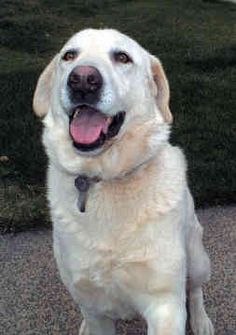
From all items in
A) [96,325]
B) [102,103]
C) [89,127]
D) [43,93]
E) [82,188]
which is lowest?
[96,325]

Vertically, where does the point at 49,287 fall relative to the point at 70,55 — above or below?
below

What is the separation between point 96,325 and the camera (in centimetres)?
376

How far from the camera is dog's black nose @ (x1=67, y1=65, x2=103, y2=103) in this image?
3092mm

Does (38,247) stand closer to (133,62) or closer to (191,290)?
(191,290)

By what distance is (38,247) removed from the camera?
489 cm

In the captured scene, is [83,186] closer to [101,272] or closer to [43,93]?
[101,272]

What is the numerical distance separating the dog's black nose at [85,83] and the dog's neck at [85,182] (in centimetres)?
43

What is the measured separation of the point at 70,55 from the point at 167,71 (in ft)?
17.4

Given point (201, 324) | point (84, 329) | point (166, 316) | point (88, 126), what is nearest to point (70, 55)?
point (88, 126)

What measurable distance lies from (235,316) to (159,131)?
1191 mm

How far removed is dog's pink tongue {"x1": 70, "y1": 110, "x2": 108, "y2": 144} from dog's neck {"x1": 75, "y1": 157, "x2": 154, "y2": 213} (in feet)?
0.88

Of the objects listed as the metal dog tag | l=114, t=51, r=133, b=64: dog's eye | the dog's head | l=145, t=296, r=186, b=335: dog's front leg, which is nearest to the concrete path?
l=145, t=296, r=186, b=335: dog's front leg

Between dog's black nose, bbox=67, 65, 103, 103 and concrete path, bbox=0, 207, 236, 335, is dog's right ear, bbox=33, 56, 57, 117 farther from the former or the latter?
concrete path, bbox=0, 207, 236, 335

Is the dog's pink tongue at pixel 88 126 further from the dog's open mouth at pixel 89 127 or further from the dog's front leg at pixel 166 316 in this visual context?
the dog's front leg at pixel 166 316
